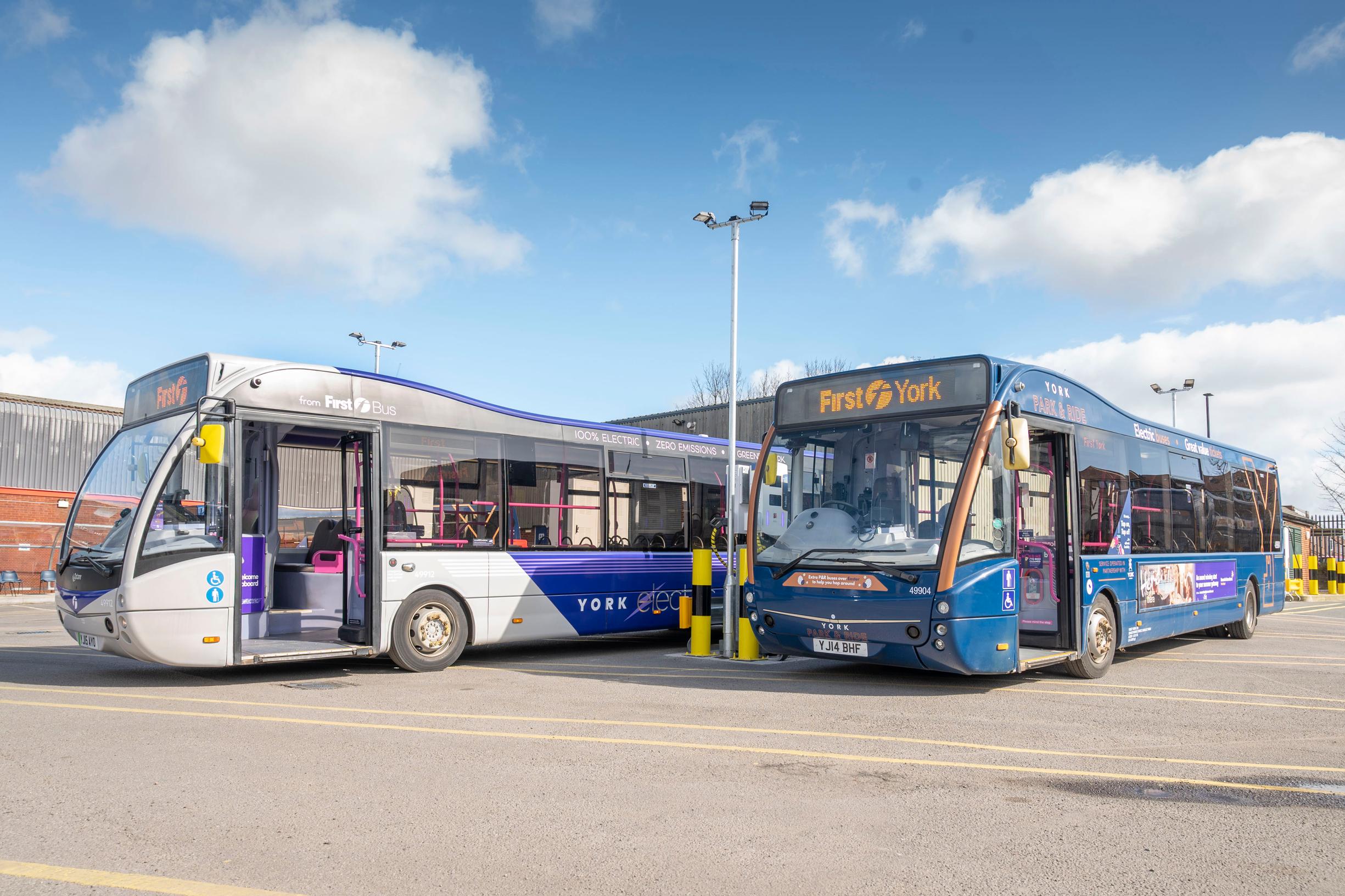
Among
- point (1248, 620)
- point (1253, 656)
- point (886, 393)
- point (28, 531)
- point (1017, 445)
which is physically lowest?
point (1253, 656)

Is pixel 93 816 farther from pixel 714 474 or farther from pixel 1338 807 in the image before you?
pixel 714 474

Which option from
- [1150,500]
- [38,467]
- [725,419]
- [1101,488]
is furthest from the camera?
[725,419]

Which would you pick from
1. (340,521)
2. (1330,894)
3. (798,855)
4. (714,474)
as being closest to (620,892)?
(798,855)

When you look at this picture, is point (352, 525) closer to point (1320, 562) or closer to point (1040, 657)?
point (1040, 657)

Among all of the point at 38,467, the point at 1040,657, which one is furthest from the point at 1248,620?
the point at 38,467

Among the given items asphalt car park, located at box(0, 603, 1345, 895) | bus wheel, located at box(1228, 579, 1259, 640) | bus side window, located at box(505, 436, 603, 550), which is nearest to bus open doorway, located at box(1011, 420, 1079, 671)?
asphalt car park, located at box(0, 603, 1345, 895)

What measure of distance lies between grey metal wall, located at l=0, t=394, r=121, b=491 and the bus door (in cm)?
2994

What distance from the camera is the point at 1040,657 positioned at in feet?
33.1

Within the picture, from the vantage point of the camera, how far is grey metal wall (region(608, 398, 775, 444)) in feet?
110

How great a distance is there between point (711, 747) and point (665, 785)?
3.72 feet

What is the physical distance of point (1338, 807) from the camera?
5.65 meters

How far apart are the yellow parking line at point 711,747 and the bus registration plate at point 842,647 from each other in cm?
265

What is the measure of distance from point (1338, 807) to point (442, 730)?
5862mm

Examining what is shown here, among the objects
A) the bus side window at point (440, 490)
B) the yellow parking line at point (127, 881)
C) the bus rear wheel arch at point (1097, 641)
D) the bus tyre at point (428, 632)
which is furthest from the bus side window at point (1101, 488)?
the yellow parking line at point (127, 881)
